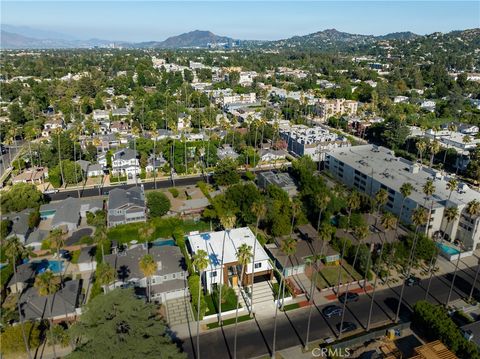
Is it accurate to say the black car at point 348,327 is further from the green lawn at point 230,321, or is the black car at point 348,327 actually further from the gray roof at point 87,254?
the gray roof at point 87,254

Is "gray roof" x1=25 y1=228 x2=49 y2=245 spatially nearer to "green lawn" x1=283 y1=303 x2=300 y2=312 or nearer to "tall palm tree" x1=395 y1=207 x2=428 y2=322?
"green lawn" x1=283 y1=303 x2=300 y2=312

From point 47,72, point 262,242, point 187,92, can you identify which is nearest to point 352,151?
point 262,242

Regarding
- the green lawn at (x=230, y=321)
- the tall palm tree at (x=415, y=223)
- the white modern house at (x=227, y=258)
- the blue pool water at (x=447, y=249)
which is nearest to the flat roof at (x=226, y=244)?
the white modern house at (x=227, y=258)

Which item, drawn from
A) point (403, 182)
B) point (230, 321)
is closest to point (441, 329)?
point (230, 321)

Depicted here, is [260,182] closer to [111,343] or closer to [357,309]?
[357,309]

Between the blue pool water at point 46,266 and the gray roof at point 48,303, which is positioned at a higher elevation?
the gray roof at point 48,303
